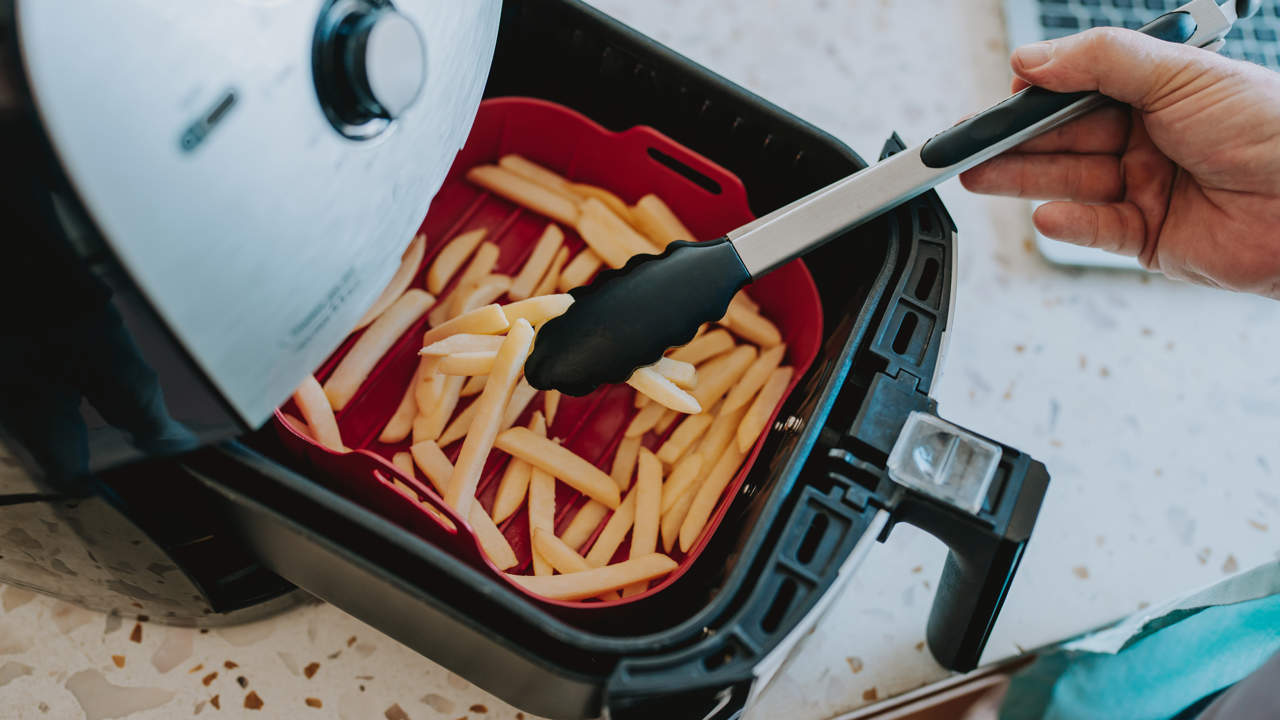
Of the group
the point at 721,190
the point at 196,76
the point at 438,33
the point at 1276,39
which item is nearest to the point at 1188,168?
the point at 721,190

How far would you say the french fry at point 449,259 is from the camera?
795mm

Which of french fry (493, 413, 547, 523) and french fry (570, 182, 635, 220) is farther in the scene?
french fry (570, 182, 635, 220)

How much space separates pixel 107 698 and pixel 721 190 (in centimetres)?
Answer: 65

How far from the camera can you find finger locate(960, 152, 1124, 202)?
803 mm

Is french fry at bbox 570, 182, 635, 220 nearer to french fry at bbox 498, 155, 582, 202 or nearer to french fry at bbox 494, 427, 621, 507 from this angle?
french fry at bbox 498, 155, 582, 202

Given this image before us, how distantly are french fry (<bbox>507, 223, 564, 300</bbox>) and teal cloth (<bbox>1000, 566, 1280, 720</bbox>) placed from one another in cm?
58

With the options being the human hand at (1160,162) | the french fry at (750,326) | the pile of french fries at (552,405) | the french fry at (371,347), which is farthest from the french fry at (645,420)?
the human hand at (1160,162)

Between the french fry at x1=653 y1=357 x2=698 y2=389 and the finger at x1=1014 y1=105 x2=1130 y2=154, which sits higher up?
the finger at x1=1014 y1=105 x2=1130 y2=154

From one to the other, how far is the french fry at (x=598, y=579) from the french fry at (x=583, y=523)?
69 mm

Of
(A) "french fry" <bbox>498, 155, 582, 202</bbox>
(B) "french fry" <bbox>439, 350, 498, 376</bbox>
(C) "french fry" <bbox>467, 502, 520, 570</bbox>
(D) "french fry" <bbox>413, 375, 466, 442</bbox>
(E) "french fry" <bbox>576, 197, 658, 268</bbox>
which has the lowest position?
(C) "french fry" <bbox>467, 502, 520, 570</bbox>

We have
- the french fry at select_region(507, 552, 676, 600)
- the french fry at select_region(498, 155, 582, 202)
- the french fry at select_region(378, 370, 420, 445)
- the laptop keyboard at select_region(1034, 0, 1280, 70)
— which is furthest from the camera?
the laptop keyboard at select_region(1034, 0, 1280, 70)

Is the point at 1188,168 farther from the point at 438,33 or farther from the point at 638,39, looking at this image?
the point at 438,33

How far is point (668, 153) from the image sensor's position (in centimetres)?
78

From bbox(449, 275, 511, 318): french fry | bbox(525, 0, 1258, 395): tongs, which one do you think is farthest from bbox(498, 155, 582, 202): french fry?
bbox(525, 0, 1258, 395): tongs
